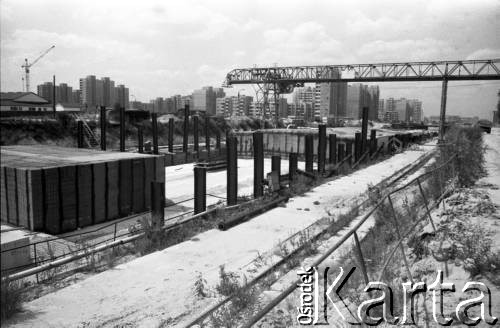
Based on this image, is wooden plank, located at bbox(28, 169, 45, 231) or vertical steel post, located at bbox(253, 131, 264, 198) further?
vertical steel post, located at bbox(253, 131, 264, 198)

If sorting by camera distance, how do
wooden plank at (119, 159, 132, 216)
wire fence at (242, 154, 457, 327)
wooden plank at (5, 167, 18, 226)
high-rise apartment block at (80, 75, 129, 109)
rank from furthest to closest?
high-rise apartment block at (80, 75, 129, 109), wooden plank at (119, 159, 132, 216), wooden plank at (5, 167, 18, 226), wire fence at (242, 154, 457, 327)

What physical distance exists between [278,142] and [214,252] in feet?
118

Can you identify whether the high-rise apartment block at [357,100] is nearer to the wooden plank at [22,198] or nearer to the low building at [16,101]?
the wooden plank at [22,198]

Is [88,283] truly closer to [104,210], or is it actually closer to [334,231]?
[334,231]

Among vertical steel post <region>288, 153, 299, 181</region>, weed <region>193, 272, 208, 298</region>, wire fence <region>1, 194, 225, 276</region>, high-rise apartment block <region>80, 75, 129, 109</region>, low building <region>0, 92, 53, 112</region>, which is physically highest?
high-rise apartment block <region>80, 75, 129, 109</region>

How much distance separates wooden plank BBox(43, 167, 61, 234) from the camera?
14.4 metres

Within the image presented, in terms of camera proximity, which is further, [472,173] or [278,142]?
[278,142]

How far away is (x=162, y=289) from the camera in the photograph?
744 centimetres

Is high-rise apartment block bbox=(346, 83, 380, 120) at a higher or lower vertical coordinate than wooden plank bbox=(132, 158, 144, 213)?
higher

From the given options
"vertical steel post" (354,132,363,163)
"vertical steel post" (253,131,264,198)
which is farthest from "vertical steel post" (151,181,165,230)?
"vertical steel post" (354,132,363,163)

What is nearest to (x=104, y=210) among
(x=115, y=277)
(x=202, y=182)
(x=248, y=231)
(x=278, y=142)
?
(x=202, y=182)

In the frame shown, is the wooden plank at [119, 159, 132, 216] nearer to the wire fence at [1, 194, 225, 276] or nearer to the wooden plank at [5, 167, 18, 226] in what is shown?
the wire fence at [1, 194, 225, 276]

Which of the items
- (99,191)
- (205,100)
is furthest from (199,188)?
(205,100)

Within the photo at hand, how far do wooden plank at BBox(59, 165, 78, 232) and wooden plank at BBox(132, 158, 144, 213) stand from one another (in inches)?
128
